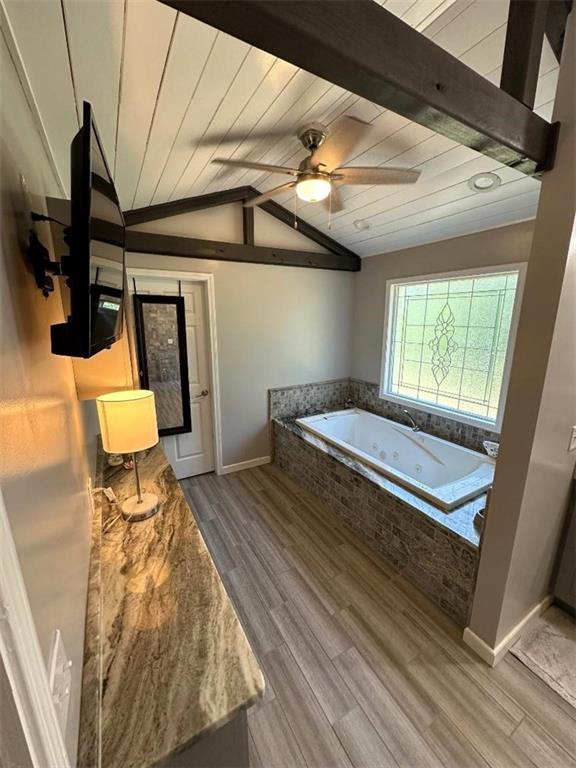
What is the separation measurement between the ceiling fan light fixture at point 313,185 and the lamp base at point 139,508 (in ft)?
6.09

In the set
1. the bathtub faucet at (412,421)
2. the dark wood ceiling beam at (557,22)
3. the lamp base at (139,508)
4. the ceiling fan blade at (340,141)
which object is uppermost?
Result: the dark wood ceiling beam at (557,22)

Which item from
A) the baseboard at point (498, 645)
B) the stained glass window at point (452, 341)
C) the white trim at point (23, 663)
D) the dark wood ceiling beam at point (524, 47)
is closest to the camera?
the white trim at point (23, 663)

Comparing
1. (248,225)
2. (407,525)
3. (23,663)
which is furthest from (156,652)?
(248,225)

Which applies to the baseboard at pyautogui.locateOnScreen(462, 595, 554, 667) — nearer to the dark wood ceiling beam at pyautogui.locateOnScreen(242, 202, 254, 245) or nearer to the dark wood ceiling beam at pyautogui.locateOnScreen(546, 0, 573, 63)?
the dark wood ceiling beam at pyautogui.locateOnScreen(546, 0, 573, 63)

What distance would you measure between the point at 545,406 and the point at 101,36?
2.03 m

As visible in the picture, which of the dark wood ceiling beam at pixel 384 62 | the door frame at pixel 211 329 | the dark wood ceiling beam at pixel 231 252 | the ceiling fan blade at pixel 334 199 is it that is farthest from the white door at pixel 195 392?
the dark wood ceiling beam at pixel 384 62

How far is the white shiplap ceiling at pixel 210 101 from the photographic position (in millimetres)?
939

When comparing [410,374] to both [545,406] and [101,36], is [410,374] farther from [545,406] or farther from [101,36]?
[101,36]

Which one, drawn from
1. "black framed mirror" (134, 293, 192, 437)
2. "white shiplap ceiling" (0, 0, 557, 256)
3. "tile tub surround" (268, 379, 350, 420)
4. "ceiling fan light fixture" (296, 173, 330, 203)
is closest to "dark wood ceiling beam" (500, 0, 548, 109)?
"white shiplap ceiling" (0, 0, 557, 256)

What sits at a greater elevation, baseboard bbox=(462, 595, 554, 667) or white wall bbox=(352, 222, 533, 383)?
white wall bbox=(352, 222, 533, 383)

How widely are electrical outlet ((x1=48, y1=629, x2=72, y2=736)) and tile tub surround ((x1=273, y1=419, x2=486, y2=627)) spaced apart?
173 centimetres

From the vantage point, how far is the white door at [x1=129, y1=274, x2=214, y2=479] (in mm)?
2998

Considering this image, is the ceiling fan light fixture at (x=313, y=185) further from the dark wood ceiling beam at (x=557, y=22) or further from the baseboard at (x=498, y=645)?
the baseboard at (x=498, y=645)

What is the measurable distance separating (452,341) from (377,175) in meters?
1.76
